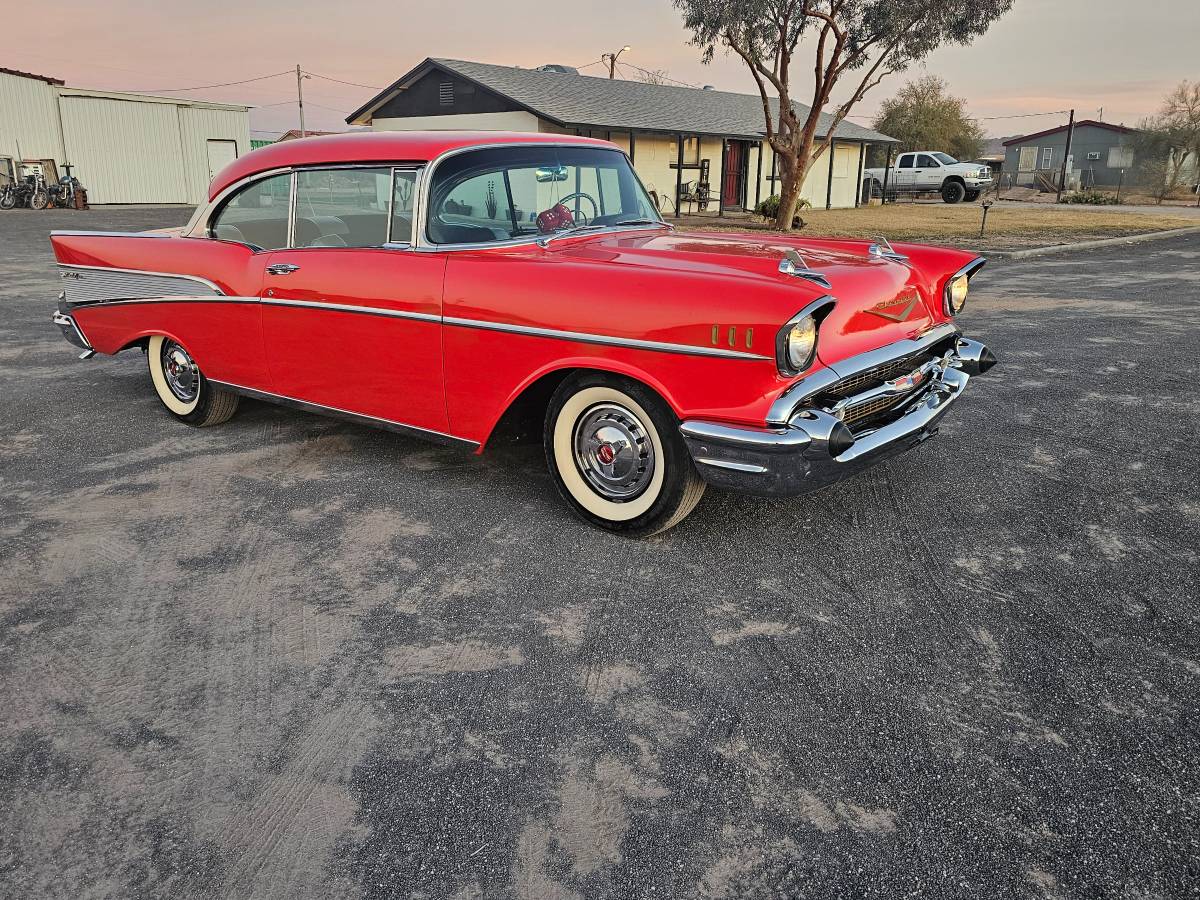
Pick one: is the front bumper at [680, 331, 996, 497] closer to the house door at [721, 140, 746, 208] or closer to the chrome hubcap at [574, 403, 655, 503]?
the chrome hubcap at [574, 403, 655, 503]

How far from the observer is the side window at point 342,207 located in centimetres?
435

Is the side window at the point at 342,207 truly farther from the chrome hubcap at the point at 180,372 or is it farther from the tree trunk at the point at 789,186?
the tree trunk at the point at 789,186

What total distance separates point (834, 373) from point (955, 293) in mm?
1535

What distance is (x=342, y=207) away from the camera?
4.58m

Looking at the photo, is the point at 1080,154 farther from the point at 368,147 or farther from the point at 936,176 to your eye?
the point at 368,147

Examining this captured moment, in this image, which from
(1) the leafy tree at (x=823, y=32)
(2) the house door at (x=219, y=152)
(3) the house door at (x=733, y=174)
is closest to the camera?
(1) the leafy tree at (x=823, y=32)

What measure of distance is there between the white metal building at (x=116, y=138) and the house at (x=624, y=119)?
10271 mm

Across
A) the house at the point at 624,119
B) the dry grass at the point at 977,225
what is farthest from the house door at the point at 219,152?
the dry grass at the point at 977,225

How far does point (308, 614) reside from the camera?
327 cm

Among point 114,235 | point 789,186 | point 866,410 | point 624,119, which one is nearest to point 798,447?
point 866,410

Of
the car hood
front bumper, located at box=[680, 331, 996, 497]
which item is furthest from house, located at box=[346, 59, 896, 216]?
front bumper, located at box=[680, 331, 996, 497]

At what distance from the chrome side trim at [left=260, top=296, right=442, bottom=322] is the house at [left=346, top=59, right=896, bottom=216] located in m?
19.2

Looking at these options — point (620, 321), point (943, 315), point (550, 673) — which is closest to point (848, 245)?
point (943, 315)

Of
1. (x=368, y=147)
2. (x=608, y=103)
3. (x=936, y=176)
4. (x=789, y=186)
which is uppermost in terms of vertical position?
(x=608, y=103)
